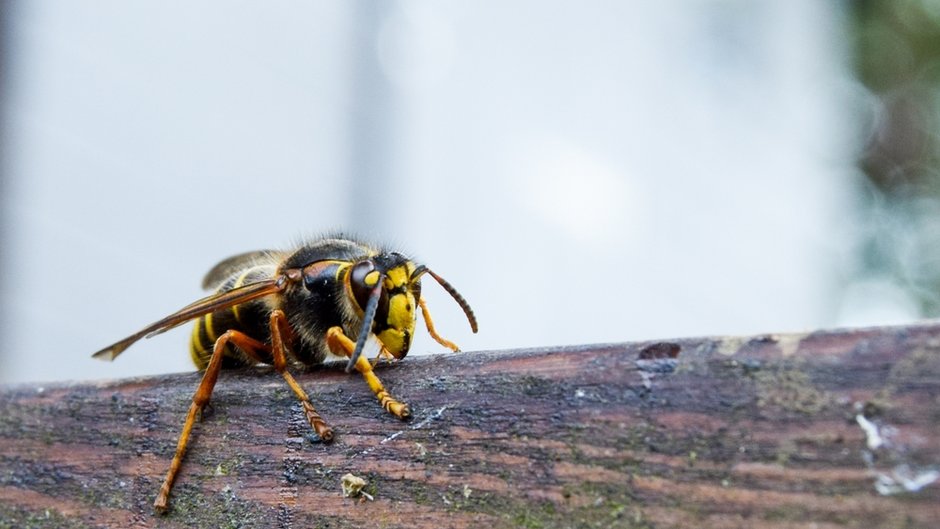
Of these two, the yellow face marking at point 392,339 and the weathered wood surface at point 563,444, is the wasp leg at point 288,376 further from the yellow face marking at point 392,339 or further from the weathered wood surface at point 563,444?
the yellow face marking at point 392,339

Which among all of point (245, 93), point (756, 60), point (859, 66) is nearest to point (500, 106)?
point (245, 93)

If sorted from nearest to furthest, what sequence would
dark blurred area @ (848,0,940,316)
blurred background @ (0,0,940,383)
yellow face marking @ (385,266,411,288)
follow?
yellow face marking @ (385,266,411,288)
blurred background @ (0,0,940,383)
dark blurred area @ (848,0,940,316)

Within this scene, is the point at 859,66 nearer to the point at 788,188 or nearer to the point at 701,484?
the point at 788,188

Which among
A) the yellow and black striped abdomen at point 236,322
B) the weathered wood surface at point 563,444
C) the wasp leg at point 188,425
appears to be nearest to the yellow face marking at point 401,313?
the weathered wood surface at point 563,444

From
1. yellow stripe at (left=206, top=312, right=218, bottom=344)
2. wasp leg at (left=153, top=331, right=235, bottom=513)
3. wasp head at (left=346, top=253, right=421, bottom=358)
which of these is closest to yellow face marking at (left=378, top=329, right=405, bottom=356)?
wasp head at (left=346, top=253, right=421, bottom=358)

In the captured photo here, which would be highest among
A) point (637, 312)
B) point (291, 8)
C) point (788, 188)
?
point (291, 8)

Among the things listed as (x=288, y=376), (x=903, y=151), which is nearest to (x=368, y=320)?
(x=288, y=376)

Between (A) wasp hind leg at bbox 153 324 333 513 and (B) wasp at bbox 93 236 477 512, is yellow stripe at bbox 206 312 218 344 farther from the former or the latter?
(A) wasp hind leg at bbox 153 324 333 513

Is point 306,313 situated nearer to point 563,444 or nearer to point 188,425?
point 188,425
